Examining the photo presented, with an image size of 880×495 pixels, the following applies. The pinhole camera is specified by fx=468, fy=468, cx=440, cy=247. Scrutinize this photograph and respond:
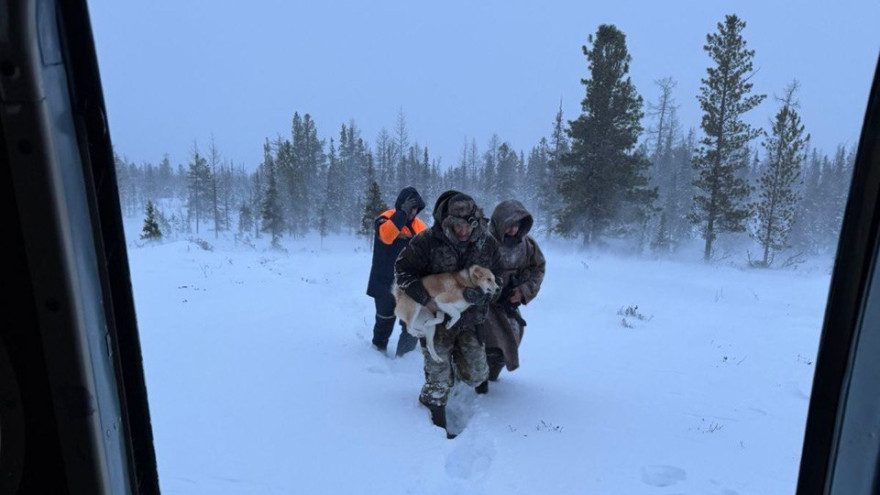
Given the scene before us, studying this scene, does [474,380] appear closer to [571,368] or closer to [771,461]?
[571,368]

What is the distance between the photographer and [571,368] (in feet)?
17.7

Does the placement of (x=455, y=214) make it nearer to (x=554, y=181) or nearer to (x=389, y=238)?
(x=389, y=238)

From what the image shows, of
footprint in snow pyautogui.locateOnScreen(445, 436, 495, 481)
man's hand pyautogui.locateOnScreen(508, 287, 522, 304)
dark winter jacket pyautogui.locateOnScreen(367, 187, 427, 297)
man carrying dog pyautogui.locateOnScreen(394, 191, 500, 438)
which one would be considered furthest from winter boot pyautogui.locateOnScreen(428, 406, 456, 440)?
dark winter jacket pyautogui.locateOnScreen(367, 187, 427, 297)

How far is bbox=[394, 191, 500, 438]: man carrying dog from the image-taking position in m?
3.61

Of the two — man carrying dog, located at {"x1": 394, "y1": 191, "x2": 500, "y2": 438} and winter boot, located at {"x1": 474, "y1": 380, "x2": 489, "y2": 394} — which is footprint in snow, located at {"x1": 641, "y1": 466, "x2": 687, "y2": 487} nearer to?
man carrying dog, located at {"x1": 394, "y1": 191, "x2": 500, "y2": 438}

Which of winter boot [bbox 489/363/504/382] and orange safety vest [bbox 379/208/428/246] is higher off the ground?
orange safety vest [bbox 379/208/428/246]

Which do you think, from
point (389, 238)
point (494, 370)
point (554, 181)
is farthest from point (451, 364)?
point (554, 181)

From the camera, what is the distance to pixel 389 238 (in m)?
5.49

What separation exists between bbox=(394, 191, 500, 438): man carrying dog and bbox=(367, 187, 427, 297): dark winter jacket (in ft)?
5.37

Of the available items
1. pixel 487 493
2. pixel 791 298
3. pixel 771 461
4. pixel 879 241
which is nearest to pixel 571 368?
pixel 771 461

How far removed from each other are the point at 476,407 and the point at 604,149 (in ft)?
66.2

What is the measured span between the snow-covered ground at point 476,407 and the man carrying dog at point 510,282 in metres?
0.53

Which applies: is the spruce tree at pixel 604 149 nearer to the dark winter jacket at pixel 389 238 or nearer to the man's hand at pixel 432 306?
the dark winter jacket at pixel 389 238

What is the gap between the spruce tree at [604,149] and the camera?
67.9 feet
